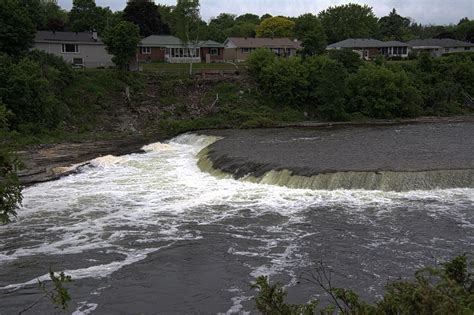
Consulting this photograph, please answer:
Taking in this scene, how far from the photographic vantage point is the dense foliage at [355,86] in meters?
50.4

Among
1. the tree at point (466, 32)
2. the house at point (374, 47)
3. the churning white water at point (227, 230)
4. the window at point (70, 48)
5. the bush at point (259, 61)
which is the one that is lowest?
the churning white water at point (227, 230)

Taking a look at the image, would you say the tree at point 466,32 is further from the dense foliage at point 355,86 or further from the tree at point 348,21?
the dense foliage at point 355,86

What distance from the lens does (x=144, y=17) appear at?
3174 inches

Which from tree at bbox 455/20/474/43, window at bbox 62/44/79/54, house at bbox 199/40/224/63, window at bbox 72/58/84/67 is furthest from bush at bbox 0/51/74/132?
tree at bbox 455/20/474/43

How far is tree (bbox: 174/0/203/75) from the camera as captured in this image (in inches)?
2213

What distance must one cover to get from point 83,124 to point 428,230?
111 ft

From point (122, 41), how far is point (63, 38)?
10.7 metres

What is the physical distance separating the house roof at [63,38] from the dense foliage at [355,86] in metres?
19.8

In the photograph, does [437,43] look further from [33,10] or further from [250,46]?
[33,10]

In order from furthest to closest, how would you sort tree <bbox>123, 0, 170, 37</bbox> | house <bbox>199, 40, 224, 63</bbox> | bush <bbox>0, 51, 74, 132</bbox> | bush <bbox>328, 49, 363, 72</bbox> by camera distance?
1. tree <bbox>123, 0, 170, 37</bbox>
2. house <bbox>199, 40, 224, 63</bbox>
3. bush <bbox>328, 49, 363, 72</bbox>
4. bush <bbox>0, 51, 74, 132</bbox>

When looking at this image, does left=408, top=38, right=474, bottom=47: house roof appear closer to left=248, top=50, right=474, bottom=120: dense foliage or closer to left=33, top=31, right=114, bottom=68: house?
left=248, top=50, right=474, bottom=120: dense foliage

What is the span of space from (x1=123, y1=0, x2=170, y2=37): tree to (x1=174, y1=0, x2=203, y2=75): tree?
2171 centimetres

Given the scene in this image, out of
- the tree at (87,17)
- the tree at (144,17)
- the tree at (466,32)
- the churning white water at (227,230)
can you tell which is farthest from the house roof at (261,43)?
the churning white water at (227,230)

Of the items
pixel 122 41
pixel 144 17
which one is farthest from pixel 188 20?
pixel 144 17
